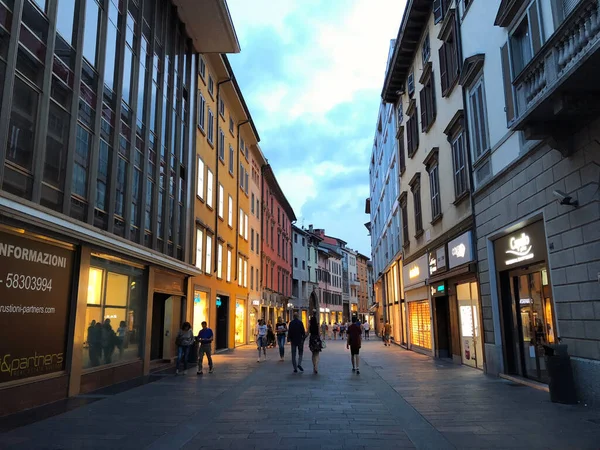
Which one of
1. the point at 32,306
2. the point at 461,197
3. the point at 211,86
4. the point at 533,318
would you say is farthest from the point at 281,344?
the point at 211,86

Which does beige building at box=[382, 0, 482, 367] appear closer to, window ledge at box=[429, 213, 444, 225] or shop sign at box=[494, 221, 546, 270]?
window ledge at box=[429, 213, 444, 225]

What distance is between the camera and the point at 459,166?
16.2 metres

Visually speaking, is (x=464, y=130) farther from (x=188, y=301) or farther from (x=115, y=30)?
(x=188, y=301)

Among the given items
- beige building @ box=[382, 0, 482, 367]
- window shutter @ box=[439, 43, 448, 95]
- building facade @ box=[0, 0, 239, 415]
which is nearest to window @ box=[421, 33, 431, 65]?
beige building @ box=[382, 0, 482, 367]

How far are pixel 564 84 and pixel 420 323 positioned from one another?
58.2ft

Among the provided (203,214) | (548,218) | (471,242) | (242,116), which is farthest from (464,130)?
(242,116)

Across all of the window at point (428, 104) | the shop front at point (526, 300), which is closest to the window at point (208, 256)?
the window at point (428, 104)

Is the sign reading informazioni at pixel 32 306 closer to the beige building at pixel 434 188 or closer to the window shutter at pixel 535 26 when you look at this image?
the window shutter at pixel 535 26

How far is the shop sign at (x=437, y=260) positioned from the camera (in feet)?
60.3

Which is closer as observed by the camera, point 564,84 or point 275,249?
point 564,84

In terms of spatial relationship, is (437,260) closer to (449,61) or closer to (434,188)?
(434,188)

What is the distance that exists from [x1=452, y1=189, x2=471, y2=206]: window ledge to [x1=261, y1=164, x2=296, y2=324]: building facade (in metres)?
25.1

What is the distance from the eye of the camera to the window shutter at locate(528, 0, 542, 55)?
9.79 m

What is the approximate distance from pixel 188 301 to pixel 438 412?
A: 13425mm
